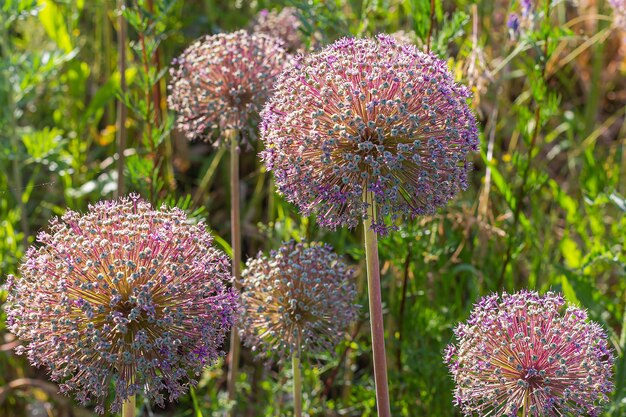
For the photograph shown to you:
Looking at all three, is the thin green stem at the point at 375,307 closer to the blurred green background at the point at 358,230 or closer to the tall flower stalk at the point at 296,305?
the tall flower stalk at the point at 296,305

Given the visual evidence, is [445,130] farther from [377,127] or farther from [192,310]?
[192,310]

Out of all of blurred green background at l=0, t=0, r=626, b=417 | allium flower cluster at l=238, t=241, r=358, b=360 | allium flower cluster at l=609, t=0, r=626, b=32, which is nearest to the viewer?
allium flower cluster at l=238, t=241, r=358, b=360

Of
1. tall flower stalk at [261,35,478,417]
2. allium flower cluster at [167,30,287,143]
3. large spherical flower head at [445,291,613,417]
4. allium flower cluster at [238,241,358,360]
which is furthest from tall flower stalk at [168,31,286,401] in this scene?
large spherical flower head at [445,291,613,417]

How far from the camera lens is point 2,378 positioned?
4.66 metres

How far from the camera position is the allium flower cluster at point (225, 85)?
336 cm

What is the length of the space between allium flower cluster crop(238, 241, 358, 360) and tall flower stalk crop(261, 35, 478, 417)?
400 millimetres

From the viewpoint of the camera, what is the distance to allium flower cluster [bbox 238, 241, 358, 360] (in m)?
2.96

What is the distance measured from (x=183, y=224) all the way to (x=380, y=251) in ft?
4.04

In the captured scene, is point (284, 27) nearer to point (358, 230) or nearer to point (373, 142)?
point (358, 230)

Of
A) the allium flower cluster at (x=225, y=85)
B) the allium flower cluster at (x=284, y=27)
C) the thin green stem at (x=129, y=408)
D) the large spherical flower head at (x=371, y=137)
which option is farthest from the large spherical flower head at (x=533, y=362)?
the allium flower cluster at (x=284, y=27)

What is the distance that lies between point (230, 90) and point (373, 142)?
3.25ft

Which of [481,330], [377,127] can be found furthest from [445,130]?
[481,330]

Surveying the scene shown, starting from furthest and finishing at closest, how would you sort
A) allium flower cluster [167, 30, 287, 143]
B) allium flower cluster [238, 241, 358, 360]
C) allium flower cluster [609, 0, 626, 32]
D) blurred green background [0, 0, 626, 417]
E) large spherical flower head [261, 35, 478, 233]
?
allium flower cluster [609, 0, 626, 32], blurred green background [0, 0, 626, 417], allium flower cluster [167, 30, 287, 143], allium flower cluster [238, 241, 358, 360], large spherical flower head [261, 35, 478, 233]

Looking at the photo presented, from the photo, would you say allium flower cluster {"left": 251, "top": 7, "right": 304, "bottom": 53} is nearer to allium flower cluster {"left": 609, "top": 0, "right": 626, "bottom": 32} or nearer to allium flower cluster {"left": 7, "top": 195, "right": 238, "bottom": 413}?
allium flower cluster {"left": 609, "top": 0, "right": 626, "bottom": 32}
